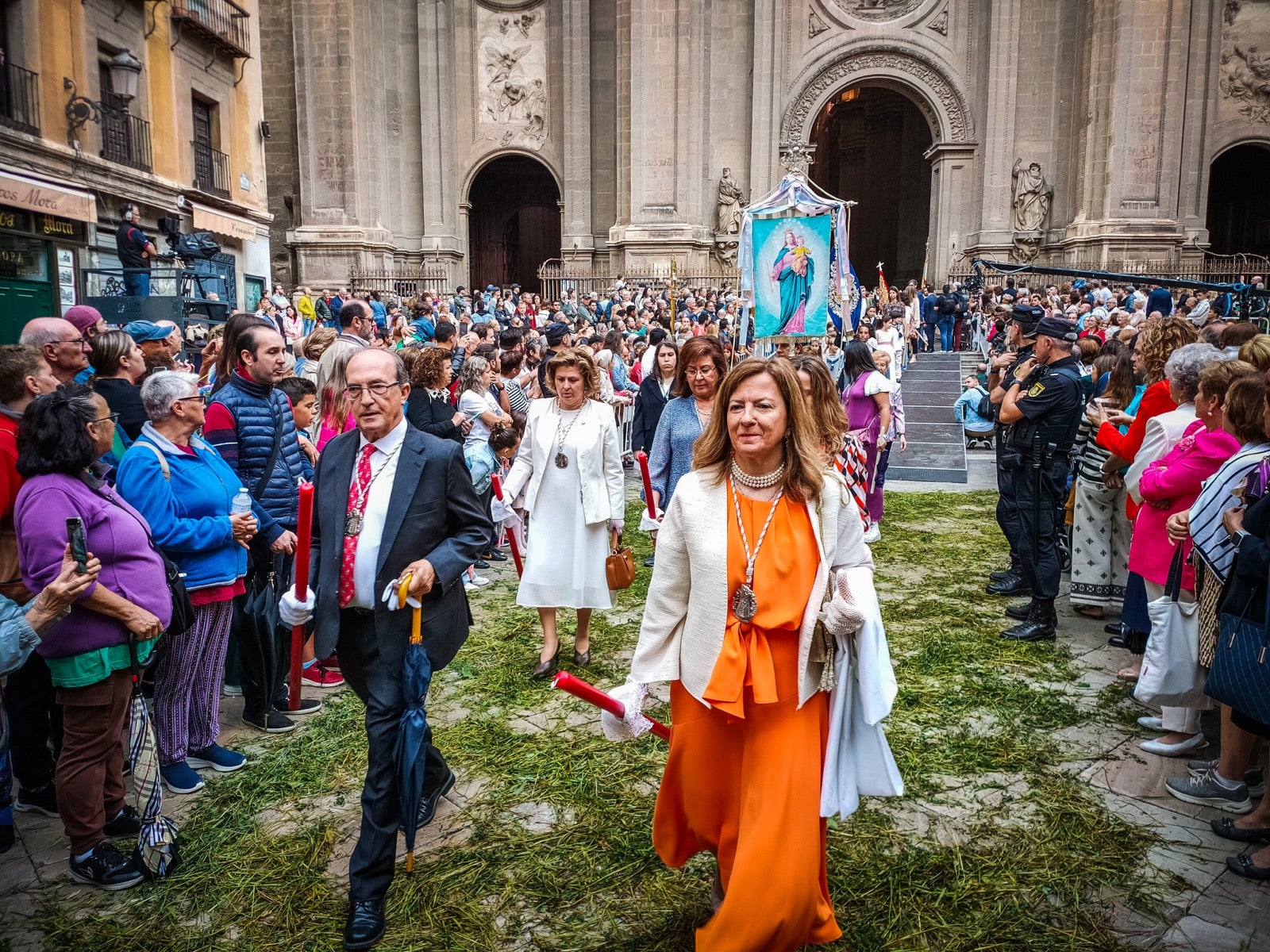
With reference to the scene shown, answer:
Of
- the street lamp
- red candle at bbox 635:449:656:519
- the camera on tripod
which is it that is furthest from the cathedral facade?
red candle at bbox 635:449:656:519

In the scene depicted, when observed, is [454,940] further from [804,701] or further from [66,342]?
[66,342]

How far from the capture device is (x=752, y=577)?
2920mm

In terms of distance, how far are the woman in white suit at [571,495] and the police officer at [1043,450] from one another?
2.90 meters

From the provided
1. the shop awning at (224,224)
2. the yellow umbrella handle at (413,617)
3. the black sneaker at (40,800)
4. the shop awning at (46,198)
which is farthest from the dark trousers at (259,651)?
the shop awning at (224,224)

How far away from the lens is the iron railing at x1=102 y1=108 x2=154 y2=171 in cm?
1675

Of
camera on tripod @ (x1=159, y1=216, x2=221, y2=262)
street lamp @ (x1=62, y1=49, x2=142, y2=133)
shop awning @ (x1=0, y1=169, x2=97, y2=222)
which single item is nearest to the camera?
shop awning @ (x1=0, y1=169, x2=97, y2=222)

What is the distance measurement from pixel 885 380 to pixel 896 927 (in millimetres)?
5803

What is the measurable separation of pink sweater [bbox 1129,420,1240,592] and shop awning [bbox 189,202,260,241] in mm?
18985

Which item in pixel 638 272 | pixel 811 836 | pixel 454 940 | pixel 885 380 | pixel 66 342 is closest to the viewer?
pixel 811 836

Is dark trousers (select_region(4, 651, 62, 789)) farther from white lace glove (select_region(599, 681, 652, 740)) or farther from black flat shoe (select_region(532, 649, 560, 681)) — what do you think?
white lace glove (select_region(599, 681, 652, 740))

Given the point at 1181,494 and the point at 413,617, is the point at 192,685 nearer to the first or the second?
the point at 413,617

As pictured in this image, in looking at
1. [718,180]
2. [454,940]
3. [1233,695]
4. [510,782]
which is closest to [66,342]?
[510,782]

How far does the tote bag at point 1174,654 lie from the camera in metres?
4.40

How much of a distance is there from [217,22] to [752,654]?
22.6m
